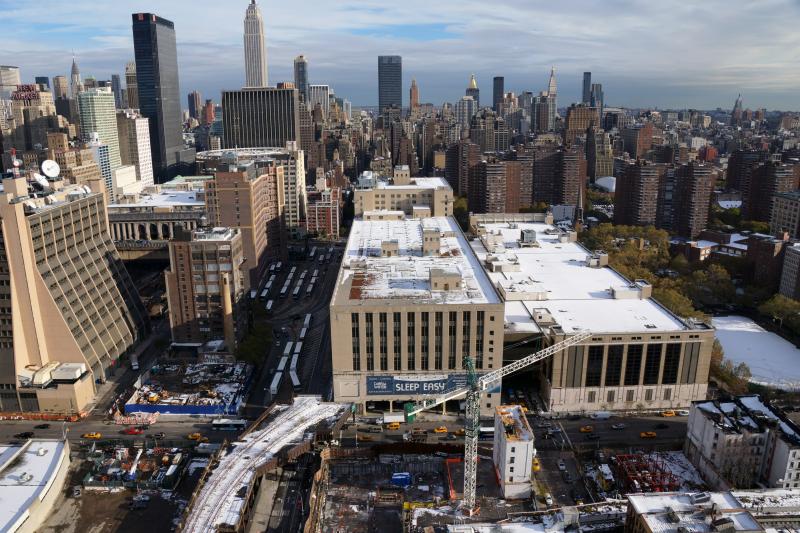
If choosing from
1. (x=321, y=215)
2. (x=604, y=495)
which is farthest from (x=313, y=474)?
(x=321, y=215)

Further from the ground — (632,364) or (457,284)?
(457,284)

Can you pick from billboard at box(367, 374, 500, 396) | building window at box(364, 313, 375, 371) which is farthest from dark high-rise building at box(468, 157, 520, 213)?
building window at box(364, 313, 375, 371)

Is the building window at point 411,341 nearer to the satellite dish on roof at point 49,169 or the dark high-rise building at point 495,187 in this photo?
the satellite dish on roof at point 49,169

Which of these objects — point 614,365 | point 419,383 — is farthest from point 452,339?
point 614,365

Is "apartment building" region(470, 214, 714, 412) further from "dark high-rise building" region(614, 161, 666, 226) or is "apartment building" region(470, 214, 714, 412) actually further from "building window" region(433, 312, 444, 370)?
"dark high-rise building" region(614, 161, 666, 226)

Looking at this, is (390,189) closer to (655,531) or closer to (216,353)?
(216,353)

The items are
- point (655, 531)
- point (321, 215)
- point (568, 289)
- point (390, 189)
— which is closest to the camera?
point (655, 531)
